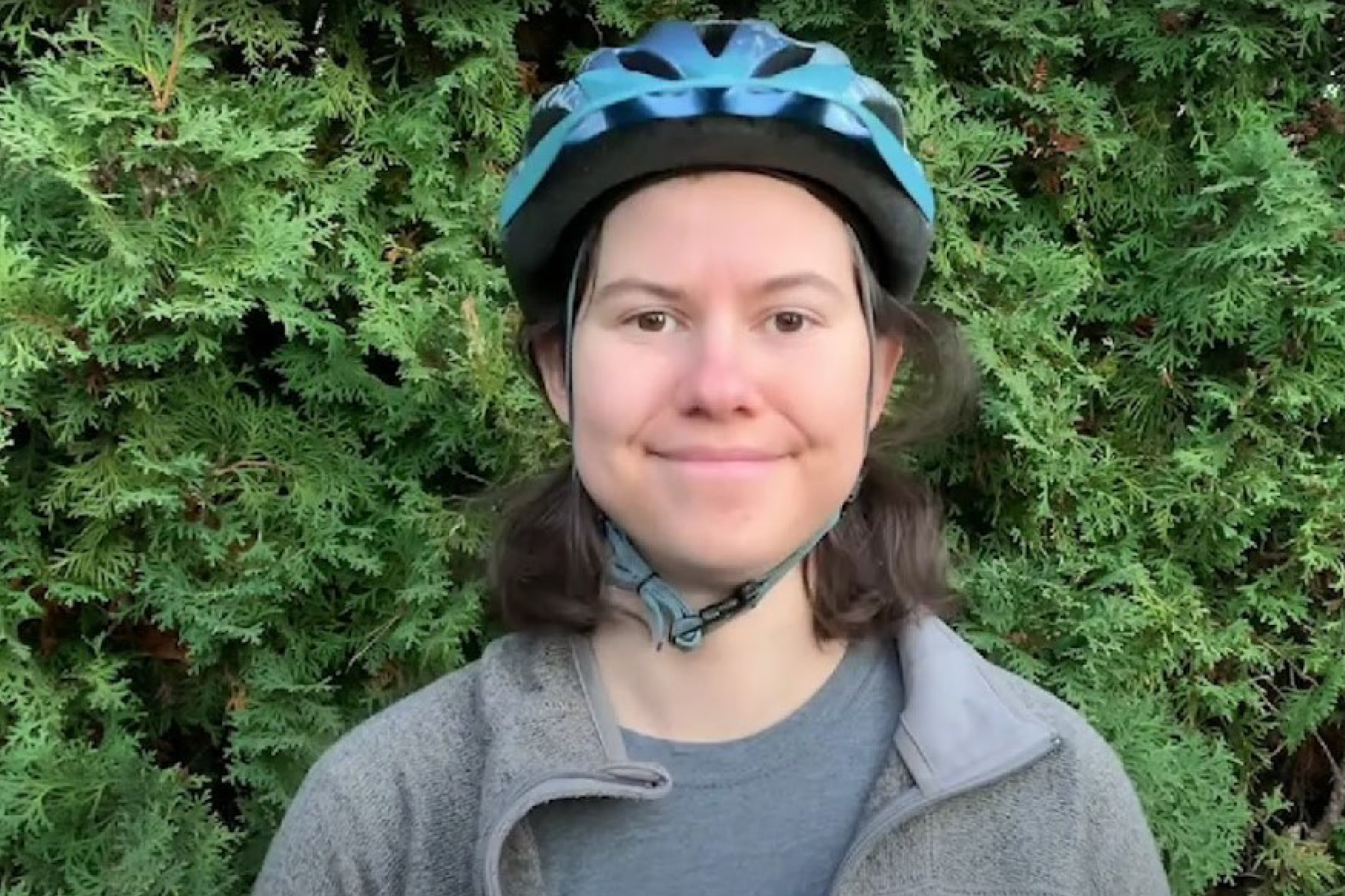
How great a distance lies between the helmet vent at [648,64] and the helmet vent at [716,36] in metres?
0.09

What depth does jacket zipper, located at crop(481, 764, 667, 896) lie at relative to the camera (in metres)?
1.75

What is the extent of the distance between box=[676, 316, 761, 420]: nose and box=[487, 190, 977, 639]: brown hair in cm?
24

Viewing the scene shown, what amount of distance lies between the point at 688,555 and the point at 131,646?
1533 mm

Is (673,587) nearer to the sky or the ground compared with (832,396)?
nearer to the ground

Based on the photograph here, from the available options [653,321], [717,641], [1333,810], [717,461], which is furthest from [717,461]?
[1333,810]

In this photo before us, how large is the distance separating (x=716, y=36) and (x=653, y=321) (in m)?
0.48

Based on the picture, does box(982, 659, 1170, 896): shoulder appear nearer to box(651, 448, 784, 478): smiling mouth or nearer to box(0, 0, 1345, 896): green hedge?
box(651, 448, 784, 478): smiling mouth

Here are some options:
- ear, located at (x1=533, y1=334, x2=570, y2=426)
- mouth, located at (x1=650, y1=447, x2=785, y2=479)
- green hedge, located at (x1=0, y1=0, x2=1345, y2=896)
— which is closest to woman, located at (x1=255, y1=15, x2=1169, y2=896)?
mouth, located at (x1=650, y1=447, x2=785, y2=479)

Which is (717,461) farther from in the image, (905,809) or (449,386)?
(449,386)

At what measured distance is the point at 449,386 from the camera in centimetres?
281

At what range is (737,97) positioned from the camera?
6.01ft

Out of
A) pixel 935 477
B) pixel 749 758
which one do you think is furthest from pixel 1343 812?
pixel 749 758

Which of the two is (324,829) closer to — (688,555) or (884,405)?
(688,555)

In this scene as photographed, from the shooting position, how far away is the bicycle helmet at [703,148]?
1.83m
